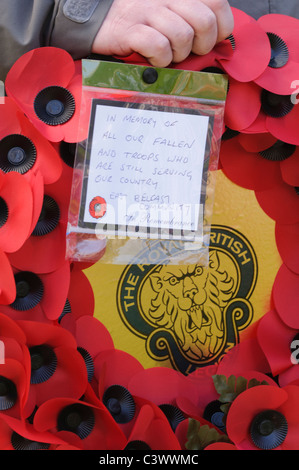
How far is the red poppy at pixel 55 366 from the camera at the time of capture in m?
0.90

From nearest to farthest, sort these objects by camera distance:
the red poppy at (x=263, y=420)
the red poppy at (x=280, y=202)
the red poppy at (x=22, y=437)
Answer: the red poppy at (x=22, y=437) < the red poppy at (x=263, y=420) < the red poppy at (x=280, y=202)

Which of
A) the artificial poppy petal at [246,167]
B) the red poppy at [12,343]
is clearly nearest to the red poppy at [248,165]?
the artificial poppy petal at [246,167]

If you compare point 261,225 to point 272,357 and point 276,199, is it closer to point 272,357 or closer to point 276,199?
point 276,199

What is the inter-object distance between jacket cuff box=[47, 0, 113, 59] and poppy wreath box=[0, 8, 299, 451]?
0.22ft

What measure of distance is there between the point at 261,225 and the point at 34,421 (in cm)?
54

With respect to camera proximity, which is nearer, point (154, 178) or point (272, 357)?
point (154, 178)

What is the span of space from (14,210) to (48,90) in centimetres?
21

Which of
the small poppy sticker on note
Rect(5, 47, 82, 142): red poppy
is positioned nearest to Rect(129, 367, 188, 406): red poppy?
the small poppy sticker on note

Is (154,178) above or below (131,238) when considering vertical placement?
above

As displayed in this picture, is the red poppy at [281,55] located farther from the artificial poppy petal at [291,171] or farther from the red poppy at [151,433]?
the red poppy at [151,433]

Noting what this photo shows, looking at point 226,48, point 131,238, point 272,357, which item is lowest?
point 272,357

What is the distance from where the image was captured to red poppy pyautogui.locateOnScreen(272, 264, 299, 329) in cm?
103

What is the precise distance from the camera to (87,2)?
0.95 m

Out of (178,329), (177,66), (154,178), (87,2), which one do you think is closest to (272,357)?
(178,329)
